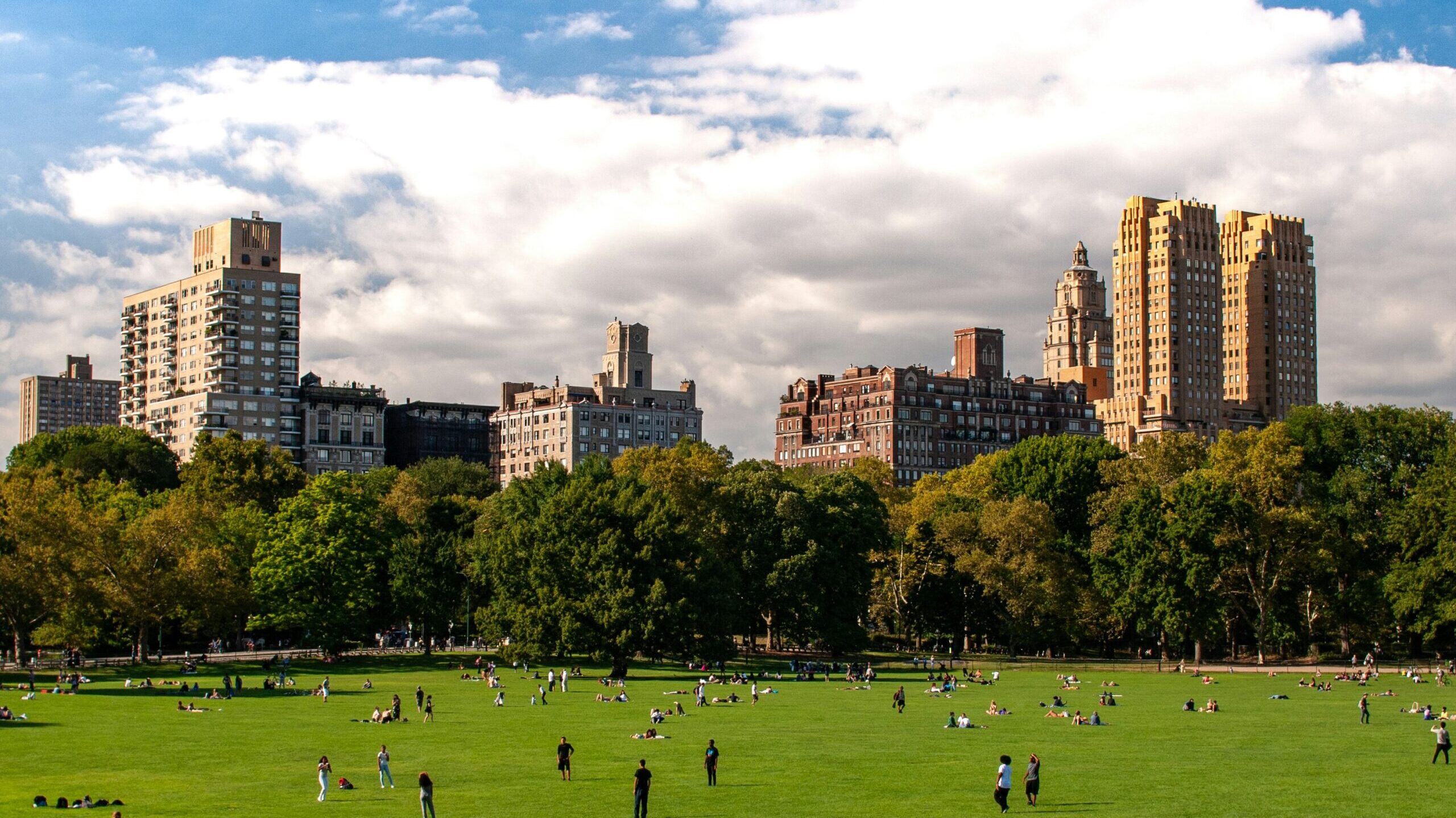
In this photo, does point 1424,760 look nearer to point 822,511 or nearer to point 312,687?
point 312,687

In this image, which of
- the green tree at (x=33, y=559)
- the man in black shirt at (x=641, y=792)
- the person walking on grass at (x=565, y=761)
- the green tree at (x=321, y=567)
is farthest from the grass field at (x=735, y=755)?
the green tree at (x=321, y=567)

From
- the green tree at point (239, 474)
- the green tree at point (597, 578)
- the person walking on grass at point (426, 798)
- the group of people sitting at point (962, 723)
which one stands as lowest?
the group of people sitting at point (962, 723)

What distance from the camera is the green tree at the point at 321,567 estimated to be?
10950 centimetres

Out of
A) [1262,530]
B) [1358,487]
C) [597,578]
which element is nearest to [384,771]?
[597,578]

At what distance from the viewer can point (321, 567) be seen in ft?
363

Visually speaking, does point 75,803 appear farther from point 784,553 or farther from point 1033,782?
point 784,553

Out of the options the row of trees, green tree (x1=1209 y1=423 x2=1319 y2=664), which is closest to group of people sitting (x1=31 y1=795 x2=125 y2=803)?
the row of trees

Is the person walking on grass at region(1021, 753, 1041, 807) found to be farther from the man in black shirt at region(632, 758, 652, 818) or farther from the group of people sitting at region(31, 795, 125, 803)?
the group of people sitting at region(31, 795, 125, 803)

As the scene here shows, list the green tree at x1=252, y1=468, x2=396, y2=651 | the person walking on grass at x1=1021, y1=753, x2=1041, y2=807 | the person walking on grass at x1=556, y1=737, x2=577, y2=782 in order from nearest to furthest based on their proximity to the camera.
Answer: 1. the person walking on grass at x1=1021, y1=753, x2=1041, y2=807
2. the person walking on grass at x1=556, y1=737, x2=577, y2=782
3. the green tree at x1=252, y1=468, x2=396, y2=651

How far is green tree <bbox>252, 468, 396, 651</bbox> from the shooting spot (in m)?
110

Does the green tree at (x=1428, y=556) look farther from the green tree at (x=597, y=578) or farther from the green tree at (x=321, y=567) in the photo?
the green tree at (x=321, y=567)

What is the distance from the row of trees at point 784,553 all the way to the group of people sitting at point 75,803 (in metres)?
52.9

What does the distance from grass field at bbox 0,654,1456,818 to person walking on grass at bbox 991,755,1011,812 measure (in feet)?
2.07

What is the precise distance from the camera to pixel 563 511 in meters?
103
